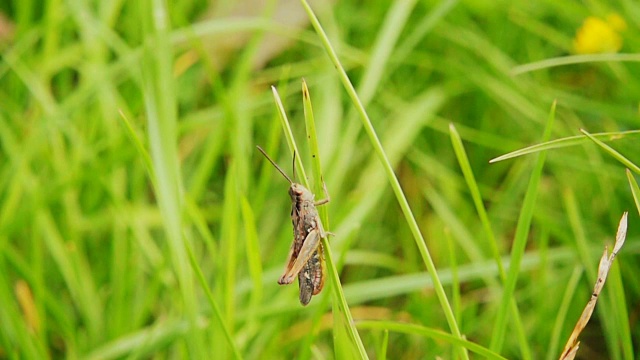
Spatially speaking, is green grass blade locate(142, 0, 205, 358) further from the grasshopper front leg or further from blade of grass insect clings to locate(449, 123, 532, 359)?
blade of grass insect clings to locate(449, 123, 532, 359)

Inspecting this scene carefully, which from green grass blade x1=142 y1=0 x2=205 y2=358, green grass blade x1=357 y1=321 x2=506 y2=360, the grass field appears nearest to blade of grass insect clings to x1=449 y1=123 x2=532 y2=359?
the grass field

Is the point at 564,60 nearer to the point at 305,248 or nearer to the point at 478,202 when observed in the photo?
the point at 478,202

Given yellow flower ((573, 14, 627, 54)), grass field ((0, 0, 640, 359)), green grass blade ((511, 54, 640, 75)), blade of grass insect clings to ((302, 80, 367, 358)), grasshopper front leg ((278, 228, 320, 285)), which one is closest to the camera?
blade of grass insect clings to ((302, 80, 367, 358))

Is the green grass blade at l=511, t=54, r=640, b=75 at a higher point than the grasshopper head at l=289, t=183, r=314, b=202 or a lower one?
higher

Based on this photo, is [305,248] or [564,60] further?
[564,60]

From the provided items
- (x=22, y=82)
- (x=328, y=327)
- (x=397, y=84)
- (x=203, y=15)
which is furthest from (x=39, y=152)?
(x=397, y=84)

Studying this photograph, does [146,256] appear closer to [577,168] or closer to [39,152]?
[39,152]

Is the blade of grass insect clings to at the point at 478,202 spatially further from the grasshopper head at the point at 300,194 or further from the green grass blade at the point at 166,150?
the green grass blade at the point at 166,150

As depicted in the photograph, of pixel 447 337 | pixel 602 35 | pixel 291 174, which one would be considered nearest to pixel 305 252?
pixel 447 337
